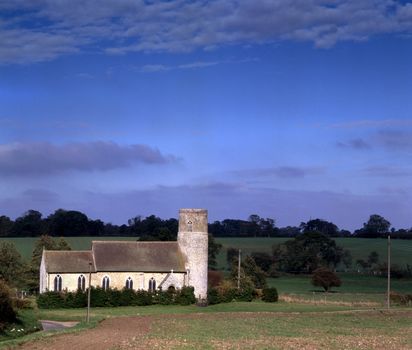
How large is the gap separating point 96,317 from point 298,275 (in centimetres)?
6827

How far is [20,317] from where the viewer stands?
151 ft

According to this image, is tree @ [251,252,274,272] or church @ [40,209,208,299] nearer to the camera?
church @ [40,209,208,299]

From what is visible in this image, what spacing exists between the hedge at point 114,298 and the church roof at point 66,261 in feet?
11.1

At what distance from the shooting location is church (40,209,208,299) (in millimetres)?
71625

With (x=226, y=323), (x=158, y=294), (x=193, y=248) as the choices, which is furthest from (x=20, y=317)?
(x=193, y=248)

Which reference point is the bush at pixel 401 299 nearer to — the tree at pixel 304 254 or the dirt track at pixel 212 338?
the dirt track at pixel 212 338

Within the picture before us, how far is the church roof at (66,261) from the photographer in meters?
71.2

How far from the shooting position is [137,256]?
245 feet

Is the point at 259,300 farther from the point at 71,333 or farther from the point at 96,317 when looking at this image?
the point at 71,333

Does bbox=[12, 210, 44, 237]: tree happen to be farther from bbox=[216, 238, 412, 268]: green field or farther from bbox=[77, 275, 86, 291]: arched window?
bbox=[77, 275, 86, 291]: arched window

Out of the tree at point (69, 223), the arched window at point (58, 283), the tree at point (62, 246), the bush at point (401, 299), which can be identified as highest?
the tree at point (69, 223)

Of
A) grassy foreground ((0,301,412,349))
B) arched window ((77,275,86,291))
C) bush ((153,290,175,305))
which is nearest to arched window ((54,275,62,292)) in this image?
arched window ((77,275,86,291))


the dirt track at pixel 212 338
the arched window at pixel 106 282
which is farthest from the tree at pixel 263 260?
the dirt track at pixel 212 338

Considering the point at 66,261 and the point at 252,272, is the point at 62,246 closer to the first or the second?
the point at 66,261
